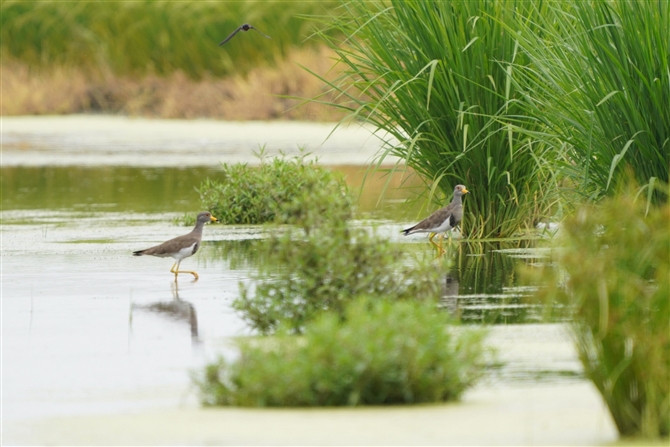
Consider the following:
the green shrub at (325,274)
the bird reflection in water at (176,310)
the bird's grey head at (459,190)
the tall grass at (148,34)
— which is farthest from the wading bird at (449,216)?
the tall grass at (148,34)

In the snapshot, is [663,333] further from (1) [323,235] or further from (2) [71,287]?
(2) [71,287]

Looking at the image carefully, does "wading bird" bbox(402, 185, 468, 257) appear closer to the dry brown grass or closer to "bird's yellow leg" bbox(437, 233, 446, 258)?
"bird's yellow leg" bbox(437, 233, 446, 258)

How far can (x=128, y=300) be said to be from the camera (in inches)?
409

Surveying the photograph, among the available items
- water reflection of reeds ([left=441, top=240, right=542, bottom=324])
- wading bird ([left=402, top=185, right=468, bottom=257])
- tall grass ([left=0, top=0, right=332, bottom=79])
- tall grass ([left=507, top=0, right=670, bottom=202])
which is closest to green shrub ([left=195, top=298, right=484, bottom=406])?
water reflection of reeds ([left=441, top=240, right=542, bottom=324])

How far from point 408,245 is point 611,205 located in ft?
23.2

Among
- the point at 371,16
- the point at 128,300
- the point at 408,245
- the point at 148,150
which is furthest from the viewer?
the point at 148,150

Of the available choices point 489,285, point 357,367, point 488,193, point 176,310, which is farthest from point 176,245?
point 357,367

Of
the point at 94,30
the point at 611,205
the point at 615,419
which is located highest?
the point at 94,30

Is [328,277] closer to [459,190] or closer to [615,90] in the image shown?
[615,90]

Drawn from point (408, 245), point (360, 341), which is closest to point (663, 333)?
point (360, 341)

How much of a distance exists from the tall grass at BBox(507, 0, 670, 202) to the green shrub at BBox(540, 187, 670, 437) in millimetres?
3195

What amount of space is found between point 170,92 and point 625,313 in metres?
29.0

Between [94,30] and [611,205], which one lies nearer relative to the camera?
[611,205]

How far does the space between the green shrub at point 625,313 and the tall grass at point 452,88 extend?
5600 millimetres
